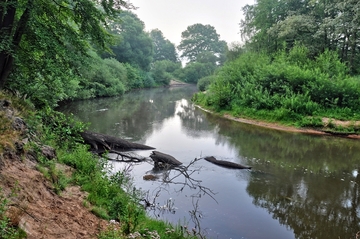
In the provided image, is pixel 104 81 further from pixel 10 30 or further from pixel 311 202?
pixel 311 202

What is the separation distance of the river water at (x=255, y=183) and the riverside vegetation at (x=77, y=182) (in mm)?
1209

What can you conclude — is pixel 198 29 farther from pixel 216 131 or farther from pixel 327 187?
pixel 327 187

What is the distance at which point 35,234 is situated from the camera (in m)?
3.62

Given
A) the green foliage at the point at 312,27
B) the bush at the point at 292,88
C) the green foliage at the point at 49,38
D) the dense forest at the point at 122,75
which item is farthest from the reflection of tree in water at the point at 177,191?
the green foliage at the point at 312,27

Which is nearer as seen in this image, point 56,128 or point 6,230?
point 6,230

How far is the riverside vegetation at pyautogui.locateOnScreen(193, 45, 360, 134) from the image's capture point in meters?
19.7

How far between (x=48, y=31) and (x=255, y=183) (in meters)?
7.82

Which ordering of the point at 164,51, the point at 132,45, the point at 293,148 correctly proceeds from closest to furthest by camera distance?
the point at 293,148 → the point at 132,45 → the point at 164,51

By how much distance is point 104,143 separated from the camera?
1171 centimetres

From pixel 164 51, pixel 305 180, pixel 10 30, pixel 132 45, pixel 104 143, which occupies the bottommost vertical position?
pixel 104 143

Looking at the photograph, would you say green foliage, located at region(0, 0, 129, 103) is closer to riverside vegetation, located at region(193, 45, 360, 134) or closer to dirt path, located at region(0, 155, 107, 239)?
dirt path, located at region(0, 155, 107, 239)

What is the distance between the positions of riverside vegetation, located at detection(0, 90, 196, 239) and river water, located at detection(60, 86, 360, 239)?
→ 1209mm

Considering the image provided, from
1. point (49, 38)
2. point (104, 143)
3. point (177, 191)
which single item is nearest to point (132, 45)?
point (104, 143)

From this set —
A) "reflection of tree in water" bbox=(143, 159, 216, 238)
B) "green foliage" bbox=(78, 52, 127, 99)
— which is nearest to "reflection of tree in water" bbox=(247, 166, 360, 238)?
"reflection of tree in water" bbox=(143, 159, 216, 238)
